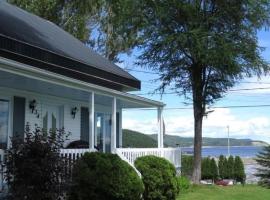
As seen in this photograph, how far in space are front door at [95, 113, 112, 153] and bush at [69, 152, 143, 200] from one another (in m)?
9.34

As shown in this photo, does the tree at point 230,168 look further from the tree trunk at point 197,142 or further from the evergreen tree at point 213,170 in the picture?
the tree trunk at point 197,142

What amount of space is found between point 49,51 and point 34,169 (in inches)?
268

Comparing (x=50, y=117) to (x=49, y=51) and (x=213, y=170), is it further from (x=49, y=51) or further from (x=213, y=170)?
(x=213, y=170)

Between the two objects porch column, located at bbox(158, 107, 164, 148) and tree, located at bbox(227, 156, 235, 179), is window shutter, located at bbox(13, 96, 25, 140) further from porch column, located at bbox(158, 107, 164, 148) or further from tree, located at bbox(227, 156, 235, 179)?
tree, located at bbox(227, 156, 235, 179)

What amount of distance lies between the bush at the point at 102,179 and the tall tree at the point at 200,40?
32.8ft

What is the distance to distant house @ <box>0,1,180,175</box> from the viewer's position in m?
15.6

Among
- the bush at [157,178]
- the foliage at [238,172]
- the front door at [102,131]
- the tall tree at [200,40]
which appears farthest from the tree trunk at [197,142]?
the foliage at [238,172]

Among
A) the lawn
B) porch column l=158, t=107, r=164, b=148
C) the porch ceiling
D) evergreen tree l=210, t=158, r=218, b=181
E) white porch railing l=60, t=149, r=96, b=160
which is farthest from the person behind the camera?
evergreen tree l=210, t=158, r=218, b=181

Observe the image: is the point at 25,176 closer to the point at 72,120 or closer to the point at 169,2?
the point at 72,120

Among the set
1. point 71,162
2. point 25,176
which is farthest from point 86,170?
point 25,176

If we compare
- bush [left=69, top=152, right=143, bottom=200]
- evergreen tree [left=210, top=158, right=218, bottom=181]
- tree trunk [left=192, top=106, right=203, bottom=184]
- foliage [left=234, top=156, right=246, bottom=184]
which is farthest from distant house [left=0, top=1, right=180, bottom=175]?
foliage [left=234, top=156, right=246, bottom=184]

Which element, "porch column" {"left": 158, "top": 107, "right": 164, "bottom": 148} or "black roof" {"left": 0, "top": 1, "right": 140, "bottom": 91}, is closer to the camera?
"black roof" {"left": 0, "top": 1, "right": 140, "bottom": 91}

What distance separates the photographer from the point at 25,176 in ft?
36.7

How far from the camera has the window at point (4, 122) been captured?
17.4 meters
